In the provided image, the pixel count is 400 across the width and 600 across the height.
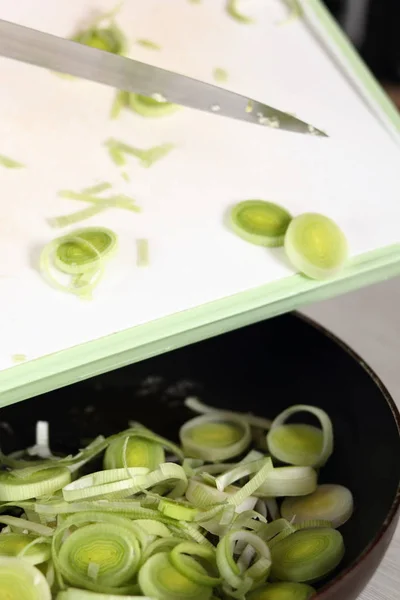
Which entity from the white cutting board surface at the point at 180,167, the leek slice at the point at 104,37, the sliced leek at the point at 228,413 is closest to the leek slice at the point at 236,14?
the white cutting board surface at the point at 180,167

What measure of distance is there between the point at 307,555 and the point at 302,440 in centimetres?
15

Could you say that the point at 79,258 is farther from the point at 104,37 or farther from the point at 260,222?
the point at 104,37

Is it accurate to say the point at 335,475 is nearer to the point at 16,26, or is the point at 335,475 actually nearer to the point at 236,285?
the point at 236,285

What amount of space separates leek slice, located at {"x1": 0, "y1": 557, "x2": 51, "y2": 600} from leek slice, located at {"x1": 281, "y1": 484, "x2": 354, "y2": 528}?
217 mm

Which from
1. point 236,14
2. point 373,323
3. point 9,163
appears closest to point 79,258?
point 9,163

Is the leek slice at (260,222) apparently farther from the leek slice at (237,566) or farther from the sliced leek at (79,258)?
the leek slice at (237,566)

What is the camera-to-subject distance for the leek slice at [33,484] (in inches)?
23.4

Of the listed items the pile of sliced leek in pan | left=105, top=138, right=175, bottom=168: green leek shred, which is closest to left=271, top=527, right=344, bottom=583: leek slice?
the pile of sliced leek in pan

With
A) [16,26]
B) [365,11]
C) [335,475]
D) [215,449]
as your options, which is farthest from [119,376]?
[365,11]

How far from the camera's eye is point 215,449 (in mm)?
686

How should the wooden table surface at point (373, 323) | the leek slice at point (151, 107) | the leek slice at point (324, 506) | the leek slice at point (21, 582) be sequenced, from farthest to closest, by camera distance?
the wooden table surface at point (373, 323)
the leek slice at point (151, 107)
the leek slice at point (324, 506)
the leek slice at point (21, 582)

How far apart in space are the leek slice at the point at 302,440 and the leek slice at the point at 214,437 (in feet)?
0.11

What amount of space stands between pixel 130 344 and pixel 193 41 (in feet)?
1.27

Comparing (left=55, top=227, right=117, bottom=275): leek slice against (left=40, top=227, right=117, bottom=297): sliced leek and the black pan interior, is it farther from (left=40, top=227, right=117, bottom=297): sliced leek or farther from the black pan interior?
the black pan interior
